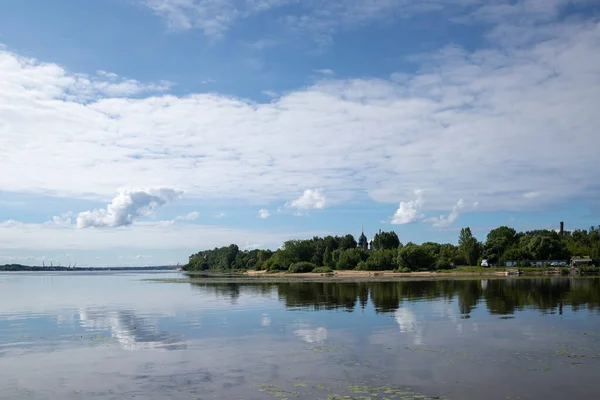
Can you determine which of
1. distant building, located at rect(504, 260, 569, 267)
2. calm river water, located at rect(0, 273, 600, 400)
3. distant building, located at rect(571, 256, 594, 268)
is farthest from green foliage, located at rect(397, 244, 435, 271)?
calm river water, located at rect(0, 273, 600, 400)

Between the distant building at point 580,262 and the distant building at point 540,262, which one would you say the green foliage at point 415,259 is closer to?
the distant building at point 540,262

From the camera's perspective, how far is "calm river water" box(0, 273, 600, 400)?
21.4m

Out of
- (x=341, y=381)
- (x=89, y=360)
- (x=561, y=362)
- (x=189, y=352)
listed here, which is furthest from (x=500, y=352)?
(x=89, y=360)

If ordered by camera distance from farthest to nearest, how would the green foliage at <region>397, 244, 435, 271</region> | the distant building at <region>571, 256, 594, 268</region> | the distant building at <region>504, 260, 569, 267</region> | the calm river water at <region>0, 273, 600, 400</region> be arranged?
the green foliage at <region>397, 244, 435, 271</region> < the distant building at <region>504, 260, 569, 267</region> < the distant building at <region>571, 256, 594, 268</region> < the calm river water at <region>0, 273, 600, 400</region>

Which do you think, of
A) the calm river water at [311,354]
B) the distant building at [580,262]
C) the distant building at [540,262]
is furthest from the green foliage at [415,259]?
the calm river water at [311,354]

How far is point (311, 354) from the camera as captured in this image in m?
28.4

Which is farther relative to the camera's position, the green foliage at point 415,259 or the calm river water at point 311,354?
the green foliage at point 415,259

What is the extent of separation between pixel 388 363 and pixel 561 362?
26.8 ft

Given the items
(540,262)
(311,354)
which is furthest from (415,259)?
(311,354)

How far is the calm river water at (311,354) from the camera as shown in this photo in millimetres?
21375

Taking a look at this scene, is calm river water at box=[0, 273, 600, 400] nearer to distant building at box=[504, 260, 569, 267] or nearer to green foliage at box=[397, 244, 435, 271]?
green foliage at box=[397, 244, 435, 271]

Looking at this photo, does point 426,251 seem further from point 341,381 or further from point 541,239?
point 341,381

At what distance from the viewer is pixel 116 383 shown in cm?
2323

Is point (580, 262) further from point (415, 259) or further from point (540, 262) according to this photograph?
point (415, 259)
